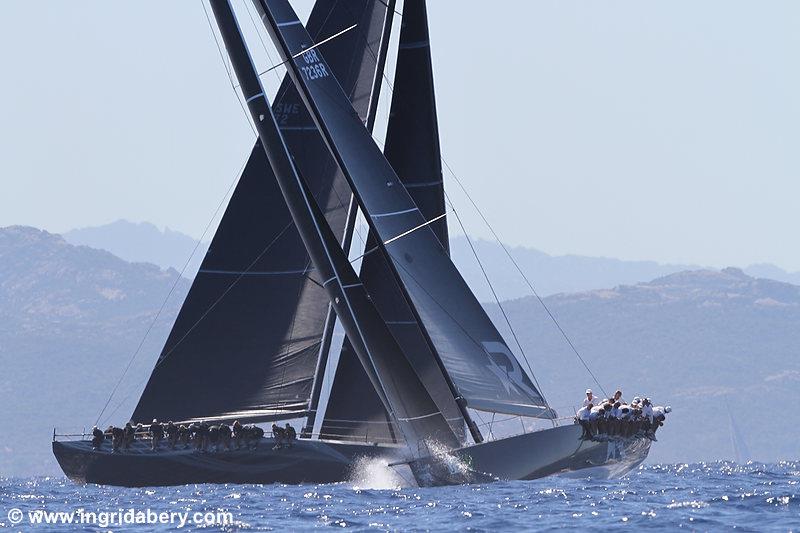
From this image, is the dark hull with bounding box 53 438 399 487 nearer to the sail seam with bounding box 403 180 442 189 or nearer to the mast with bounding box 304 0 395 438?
the mast with bounding box 304 0 395 438

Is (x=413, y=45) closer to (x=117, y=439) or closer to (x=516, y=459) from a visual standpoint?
(x=516, y=459)

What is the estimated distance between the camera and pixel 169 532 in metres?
30.9

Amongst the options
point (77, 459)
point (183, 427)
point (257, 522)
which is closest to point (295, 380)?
point (183, 427)

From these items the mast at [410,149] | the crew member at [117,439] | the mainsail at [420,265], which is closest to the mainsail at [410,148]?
the mast at [410,149]

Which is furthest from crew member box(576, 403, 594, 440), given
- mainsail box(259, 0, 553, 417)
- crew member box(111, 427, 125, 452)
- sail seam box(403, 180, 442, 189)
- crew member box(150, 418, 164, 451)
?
crew member box(111, 427, 125, 452)

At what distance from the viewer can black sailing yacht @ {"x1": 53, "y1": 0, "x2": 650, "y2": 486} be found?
39438 millimetres

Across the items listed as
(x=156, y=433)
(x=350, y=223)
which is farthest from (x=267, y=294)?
(x=156, y=433)

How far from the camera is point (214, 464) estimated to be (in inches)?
1838

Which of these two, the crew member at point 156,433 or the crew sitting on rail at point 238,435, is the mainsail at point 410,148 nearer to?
the crew sitting on rail at point 238,435

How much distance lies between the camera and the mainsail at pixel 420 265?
129 feet

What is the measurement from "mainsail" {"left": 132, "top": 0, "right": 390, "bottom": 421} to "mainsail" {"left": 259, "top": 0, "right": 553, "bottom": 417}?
741 centimetres

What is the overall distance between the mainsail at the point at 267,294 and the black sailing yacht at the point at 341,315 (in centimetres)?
5

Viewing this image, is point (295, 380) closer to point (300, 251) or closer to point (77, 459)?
point (300, 251)

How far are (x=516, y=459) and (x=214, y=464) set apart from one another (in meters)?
10.3
